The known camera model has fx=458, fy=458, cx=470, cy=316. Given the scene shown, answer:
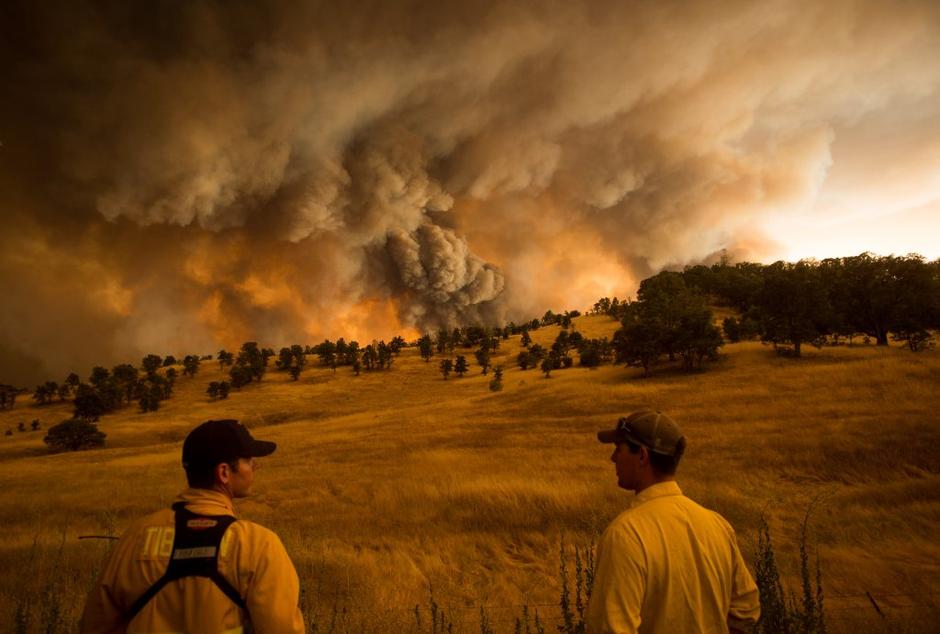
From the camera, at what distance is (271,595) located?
265 centimetres

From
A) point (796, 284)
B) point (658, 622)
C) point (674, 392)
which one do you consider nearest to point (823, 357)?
point (796, 284)

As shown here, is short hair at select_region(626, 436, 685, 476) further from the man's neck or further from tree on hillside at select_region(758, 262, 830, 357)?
tree on hillside at select_region(758, 262, 830, 357)

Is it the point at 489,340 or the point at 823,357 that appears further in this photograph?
the point at 489,340

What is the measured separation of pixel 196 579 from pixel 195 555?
13 centimetres

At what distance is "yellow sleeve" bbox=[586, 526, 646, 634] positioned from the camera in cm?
269

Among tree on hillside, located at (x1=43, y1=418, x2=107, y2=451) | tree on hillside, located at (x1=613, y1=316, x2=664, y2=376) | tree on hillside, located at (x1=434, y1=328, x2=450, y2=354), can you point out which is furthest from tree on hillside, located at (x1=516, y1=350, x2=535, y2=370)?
tree on hillside, located at (x1=43, y1=418, x2=107, y2=451)

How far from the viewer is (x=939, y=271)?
44938 mm

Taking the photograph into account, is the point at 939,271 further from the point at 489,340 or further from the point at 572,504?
the point at 489,340

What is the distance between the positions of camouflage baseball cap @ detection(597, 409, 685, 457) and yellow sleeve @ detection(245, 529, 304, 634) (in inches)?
85.8

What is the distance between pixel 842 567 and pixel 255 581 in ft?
39.9

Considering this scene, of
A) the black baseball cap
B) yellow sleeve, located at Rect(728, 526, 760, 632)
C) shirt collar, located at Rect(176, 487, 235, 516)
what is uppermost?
the black baseball cap

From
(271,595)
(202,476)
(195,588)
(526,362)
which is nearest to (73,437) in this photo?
(526,362)

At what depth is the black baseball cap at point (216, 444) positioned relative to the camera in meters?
2.93

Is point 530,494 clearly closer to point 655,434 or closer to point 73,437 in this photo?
point 655,434
